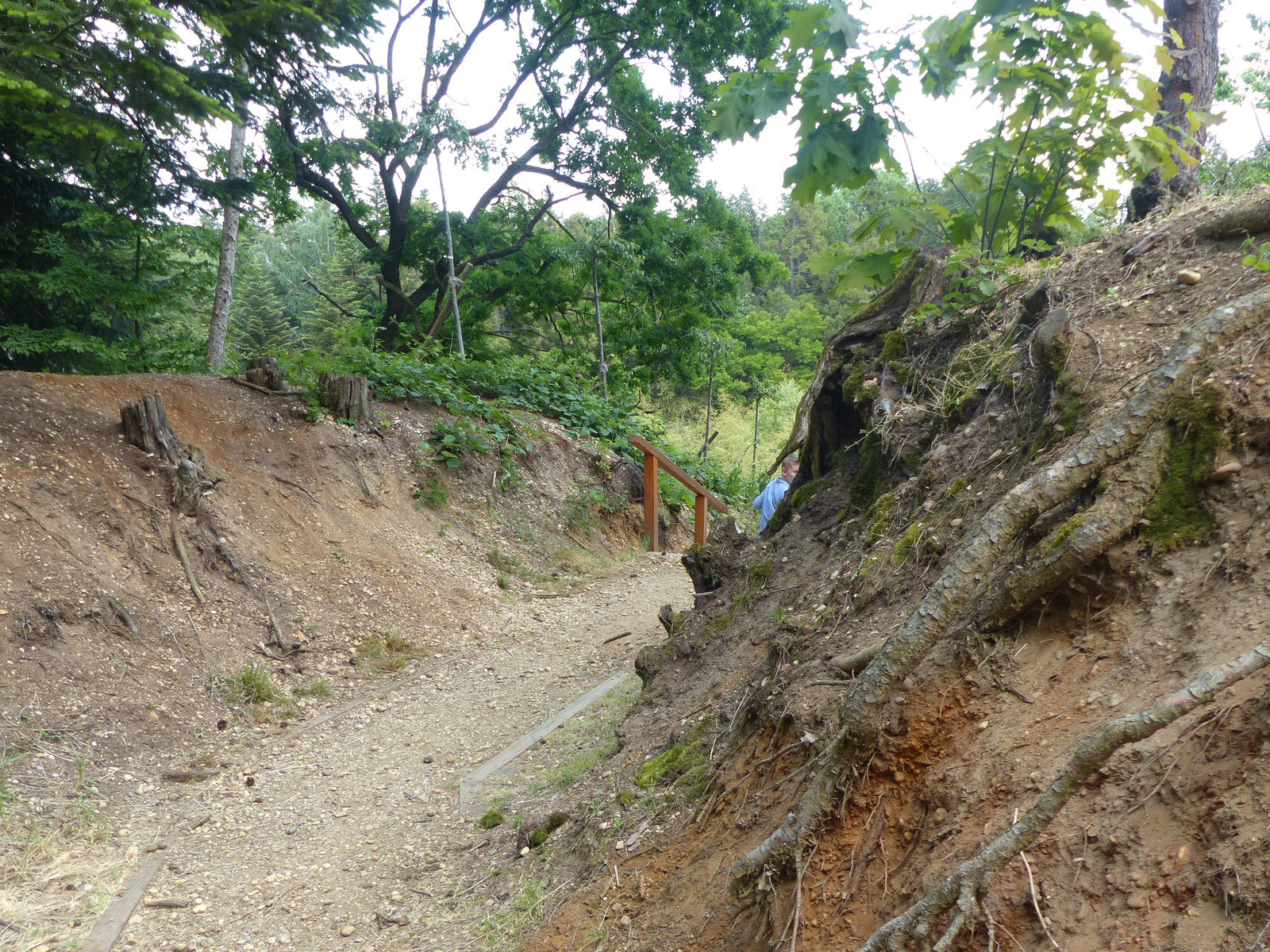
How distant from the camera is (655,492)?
11.9 m

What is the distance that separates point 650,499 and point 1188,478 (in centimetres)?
991

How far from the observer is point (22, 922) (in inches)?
133

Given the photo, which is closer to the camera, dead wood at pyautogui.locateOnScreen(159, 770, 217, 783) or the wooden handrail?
dead wood at pyautogui.locateOnScreen(159, 770, 217, 783)

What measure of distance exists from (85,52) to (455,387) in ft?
21.3

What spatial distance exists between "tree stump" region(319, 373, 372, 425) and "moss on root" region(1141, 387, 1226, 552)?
9.14 meters

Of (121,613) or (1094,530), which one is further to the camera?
(121,613)

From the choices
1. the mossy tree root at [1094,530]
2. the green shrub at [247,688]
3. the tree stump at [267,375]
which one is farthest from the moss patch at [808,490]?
the tree stump at [267,375]

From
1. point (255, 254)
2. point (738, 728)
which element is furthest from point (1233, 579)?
point (255, 254)

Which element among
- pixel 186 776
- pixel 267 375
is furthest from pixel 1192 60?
pixel 267 375

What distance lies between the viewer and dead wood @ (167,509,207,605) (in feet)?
21.7

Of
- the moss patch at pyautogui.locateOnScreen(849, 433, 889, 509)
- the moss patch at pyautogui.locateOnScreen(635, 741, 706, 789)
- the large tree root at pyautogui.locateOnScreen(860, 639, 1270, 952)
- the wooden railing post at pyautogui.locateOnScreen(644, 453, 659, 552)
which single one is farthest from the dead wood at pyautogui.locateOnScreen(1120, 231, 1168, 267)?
the wooden railing post at pyautogui.locateOnScreen(644, 453, 659, 552)

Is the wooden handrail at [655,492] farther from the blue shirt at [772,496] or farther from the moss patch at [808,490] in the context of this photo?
the moss patch at [808,490]

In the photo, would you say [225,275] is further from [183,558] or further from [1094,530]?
[1094,530]

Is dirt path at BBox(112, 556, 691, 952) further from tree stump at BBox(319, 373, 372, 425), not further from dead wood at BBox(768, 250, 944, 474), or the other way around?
tree stump at BBox(319, 373, 372, 425)
